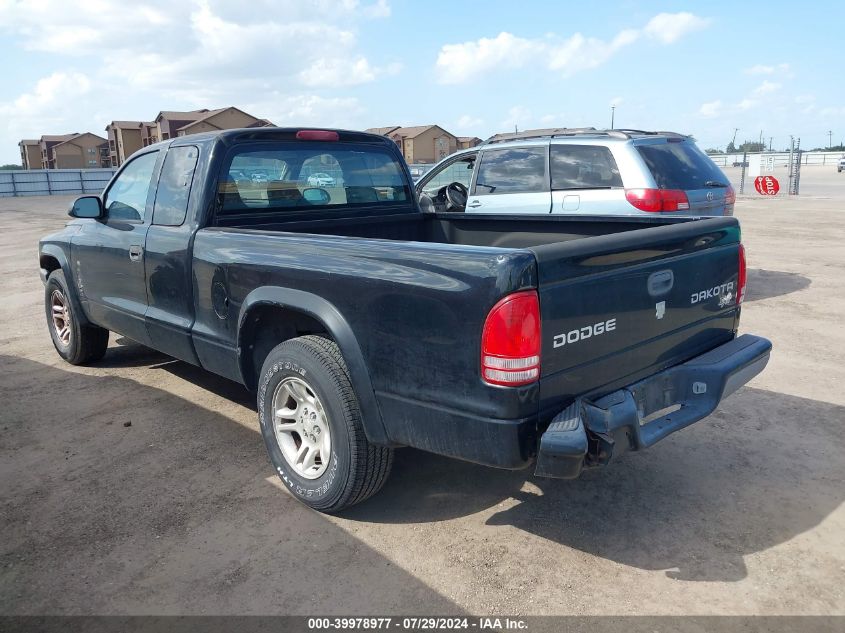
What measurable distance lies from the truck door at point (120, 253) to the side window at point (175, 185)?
0.13 meters

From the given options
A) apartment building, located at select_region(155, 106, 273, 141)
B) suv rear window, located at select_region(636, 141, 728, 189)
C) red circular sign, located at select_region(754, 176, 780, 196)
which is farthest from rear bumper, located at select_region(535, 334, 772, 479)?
apartment building, located at select_region(155, 106, 273, 141)

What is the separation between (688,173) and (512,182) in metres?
1.80

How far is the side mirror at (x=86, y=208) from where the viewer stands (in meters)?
4.77

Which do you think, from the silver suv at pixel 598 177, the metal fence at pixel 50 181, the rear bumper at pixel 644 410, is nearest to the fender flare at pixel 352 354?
the rear bumper at pixel 644 410

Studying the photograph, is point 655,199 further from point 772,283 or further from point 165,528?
point 165,528

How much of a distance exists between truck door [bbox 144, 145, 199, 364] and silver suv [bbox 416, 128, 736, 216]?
8.78ft

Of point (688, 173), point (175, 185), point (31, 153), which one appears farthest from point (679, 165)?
point (31, 153)

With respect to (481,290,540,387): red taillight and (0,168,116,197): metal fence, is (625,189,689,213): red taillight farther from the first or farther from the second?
(0,168,116,197): metal fence

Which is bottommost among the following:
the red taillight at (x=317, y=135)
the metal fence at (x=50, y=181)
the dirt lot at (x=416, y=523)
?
the dirt lot at (x=416, y=523)

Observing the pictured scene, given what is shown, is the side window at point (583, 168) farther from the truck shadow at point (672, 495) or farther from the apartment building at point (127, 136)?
the apartment building at point (127, 136)

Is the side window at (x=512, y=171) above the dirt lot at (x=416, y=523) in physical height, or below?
above

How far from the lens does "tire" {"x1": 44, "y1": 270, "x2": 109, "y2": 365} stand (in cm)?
551

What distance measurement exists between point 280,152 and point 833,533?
12.1 ft

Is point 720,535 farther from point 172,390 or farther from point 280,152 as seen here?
point 172,390
